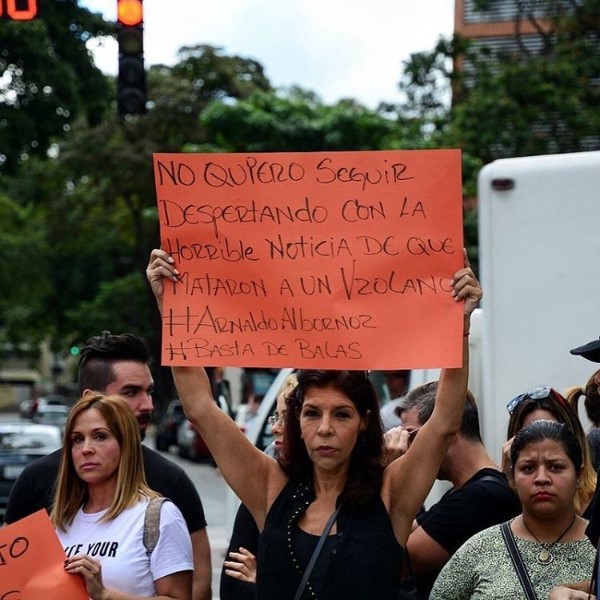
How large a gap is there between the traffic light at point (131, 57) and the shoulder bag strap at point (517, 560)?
293 inches

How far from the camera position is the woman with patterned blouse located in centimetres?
422

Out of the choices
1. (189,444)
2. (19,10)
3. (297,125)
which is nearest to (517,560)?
(19,10)

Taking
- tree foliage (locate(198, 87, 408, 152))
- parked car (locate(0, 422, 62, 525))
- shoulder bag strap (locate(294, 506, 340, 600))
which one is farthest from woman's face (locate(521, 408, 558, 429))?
tree foliage (locate(198, 87, 408, 152))

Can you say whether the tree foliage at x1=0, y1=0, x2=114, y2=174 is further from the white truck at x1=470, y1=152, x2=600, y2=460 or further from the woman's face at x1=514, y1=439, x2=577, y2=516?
the woman's face at x1=514, y1=439, x2=577, y2=516

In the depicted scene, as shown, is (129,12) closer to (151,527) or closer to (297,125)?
(151,527)

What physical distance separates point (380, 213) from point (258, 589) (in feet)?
3.78

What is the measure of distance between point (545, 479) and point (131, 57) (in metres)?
7.60

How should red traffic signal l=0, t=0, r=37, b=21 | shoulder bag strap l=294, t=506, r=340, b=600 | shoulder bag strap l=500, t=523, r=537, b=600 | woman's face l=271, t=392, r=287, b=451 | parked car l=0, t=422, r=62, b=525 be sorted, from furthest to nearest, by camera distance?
parked car l=0, t=422, r=62, b=525, red traffic signal l=0, t=0, r=37, b=21, woman's face l=271, t=392, r=287, b=451, shoulder bag strap l=500, t=523, r=537, b=600, shoulder bag strap l=294, t=506, r=340, b=600

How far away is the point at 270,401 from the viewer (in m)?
9.80

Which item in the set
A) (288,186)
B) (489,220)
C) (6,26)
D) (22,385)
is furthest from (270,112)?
(22,385)

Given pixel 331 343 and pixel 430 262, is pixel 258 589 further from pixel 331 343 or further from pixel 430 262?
pixel 430 262

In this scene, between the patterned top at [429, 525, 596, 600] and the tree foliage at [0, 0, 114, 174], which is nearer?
the patterned top at [429, 525, 596, 600]

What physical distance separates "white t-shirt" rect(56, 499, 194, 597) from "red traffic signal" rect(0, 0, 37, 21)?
6506 mm

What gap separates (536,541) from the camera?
4305 millimetres
